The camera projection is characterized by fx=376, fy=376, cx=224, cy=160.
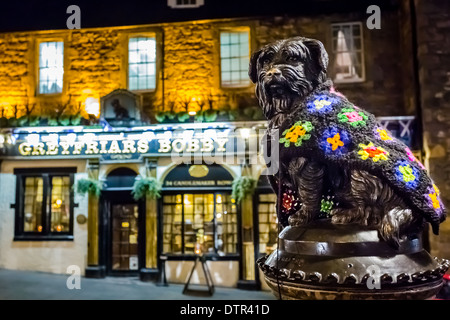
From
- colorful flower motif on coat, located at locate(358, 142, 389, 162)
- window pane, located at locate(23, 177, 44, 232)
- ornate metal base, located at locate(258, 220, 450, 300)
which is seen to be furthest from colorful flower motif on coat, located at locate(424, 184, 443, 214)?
window pane, located at locate(23, 177, 44, 232)

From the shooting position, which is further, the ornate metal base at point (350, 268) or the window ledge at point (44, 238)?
the window ledge at point (44, 238)

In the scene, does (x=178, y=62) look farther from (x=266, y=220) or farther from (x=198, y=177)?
(x=266, y=220)

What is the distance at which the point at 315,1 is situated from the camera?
11078 millimetres

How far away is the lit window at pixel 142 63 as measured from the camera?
1179 centimetres

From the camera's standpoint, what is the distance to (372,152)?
2.16 meters

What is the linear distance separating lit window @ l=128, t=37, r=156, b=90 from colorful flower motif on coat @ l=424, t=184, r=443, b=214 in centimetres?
1043

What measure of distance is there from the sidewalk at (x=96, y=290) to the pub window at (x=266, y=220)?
1388 mm

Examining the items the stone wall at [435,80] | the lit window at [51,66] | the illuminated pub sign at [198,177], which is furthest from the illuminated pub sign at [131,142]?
the stone wall at [435,80]

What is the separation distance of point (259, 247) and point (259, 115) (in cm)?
376

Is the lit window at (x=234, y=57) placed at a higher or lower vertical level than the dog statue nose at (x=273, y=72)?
higher

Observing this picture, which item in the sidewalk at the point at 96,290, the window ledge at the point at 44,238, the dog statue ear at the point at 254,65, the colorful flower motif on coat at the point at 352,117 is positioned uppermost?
the dog statue ear at the point at 254,65

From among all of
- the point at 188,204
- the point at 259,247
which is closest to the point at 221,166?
the point at 188,204

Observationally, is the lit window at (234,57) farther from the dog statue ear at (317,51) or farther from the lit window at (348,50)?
the dog statue ear at (317,51)

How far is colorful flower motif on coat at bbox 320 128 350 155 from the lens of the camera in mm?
2186
